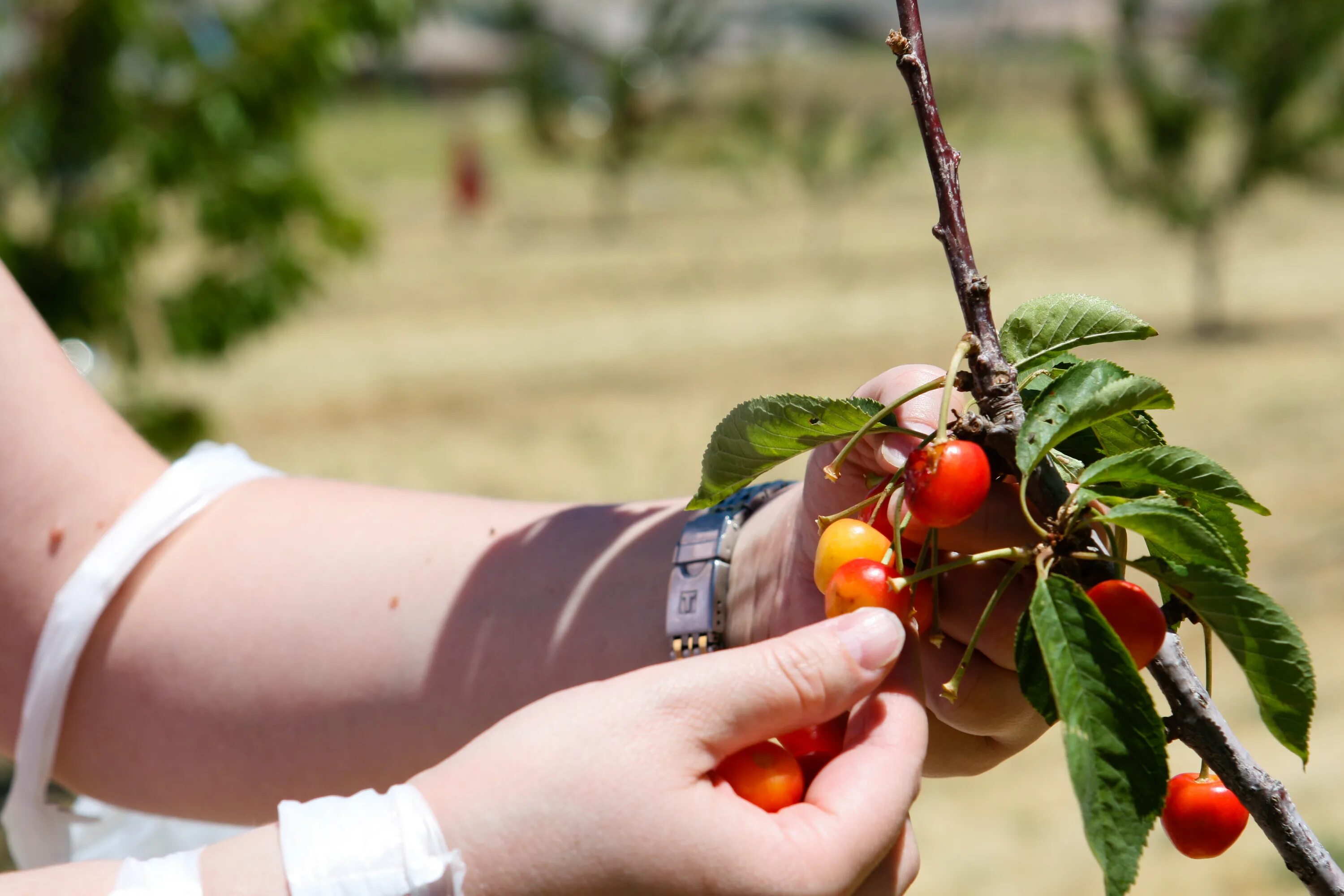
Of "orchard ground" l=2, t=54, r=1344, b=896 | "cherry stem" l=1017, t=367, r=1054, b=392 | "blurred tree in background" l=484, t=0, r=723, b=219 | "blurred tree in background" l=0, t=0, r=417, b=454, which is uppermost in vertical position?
"blurred tree in background" l=484, t=0, r=723, b=219

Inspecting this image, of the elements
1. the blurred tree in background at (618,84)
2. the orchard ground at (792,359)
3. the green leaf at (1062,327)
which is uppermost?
the blurred tree in background at (618,84)

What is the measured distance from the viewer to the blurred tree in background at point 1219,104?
13.7 meters

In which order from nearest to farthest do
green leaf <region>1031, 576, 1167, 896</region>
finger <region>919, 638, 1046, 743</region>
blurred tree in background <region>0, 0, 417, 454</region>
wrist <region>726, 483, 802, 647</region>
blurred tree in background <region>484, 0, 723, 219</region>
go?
green leaf <region>1031, 576, 1167, 896</region>, finger <region>919, 638, 1046, 743</region>, wrist <region>726, 483, 802, 647</region>, blurred tree in background <region>0, 0, 417, 454</region>, blurred tree in background <region>484, 0, 723, 219</region>

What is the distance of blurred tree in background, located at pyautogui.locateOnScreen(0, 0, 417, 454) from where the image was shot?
4816 millimetres

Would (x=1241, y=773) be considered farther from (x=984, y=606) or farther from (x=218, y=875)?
(x=218, y=875)

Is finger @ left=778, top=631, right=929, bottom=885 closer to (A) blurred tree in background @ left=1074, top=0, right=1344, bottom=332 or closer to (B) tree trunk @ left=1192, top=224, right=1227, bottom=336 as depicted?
(B) tree trunk @ left=1192, top=224, right=1227, bottom=336

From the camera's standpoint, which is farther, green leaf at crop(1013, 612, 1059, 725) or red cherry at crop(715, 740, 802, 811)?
red cherry at crop(715, 740, 802, 811)

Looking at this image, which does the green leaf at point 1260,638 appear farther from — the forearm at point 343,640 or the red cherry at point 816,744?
the forearm at point 343,640

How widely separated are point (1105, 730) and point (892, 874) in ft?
1.08

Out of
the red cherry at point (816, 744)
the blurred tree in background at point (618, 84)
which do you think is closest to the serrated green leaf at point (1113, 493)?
the red cherry at point (816, 744)

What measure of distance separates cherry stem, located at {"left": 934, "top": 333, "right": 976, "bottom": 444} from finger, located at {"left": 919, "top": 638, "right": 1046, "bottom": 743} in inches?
11.9

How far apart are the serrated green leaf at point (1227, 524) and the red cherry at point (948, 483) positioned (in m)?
0.23

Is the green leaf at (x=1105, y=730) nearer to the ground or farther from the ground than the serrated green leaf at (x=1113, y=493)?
nearer to the ground

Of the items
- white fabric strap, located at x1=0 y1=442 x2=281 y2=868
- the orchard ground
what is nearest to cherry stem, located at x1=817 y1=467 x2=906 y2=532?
white fabric strap, located at x1=0 y1=442 x2=281 y2=868
